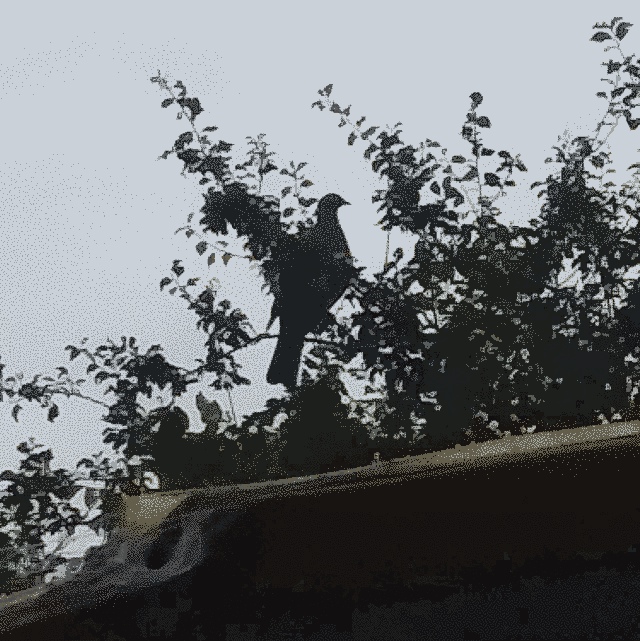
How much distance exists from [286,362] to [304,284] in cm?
52

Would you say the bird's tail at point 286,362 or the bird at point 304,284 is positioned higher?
the bird at point 304,284

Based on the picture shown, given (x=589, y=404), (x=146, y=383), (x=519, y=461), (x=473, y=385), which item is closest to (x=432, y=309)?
(x=473, y=385)

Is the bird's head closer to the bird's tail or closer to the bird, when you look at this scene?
the bird

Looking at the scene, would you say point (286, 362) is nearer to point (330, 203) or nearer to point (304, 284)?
point (304, 284)

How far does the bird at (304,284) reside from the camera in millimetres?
4059

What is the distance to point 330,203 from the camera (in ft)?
15.1

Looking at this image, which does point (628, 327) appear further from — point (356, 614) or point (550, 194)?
point (356, 614)

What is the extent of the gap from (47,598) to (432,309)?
2950 mm

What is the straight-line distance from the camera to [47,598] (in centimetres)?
153

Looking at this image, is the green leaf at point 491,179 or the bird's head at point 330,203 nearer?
the green leaf at point 491,179

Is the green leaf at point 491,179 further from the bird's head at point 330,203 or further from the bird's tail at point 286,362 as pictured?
the bird's tail at point 286,362

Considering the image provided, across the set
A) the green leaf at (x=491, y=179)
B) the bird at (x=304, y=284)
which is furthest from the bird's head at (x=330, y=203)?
the green leaf at (x=491, y=179)

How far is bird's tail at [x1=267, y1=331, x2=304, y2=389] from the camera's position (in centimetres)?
423

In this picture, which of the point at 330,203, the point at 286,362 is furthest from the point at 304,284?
the point at 330,203
